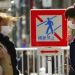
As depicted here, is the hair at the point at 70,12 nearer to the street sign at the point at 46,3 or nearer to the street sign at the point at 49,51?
the street sign at the point at 49,51

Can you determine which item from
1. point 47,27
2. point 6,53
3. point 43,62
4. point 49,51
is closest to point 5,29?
point 6,53

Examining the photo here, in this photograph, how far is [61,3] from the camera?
1273 centimetres

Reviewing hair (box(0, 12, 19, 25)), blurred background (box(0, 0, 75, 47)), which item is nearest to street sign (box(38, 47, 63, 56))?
hair (box(0, 12, 19, 25))

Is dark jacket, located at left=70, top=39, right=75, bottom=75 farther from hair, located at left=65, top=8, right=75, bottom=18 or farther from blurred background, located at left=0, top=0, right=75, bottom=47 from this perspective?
blurred background, located at left=0, top=0, right=75, bottom=47

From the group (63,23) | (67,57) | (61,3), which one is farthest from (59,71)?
(61,3)

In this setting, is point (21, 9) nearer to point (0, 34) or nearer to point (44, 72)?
point (44, 72)

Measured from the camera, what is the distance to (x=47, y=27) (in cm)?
627

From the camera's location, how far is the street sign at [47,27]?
6.27 metres

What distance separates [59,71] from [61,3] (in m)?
6.22

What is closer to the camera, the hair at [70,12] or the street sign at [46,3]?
the hair at [70,12]

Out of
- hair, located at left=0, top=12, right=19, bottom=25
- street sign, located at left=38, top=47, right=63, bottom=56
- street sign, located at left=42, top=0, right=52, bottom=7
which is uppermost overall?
hair, located at left=0, top=12, right=19, bottom=25

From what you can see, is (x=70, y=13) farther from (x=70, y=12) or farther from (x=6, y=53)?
(x=6, y=53)

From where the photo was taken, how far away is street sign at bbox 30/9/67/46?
6.27 meters

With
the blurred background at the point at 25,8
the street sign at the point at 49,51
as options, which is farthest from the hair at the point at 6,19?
A: the blurred background at the point at 25,8
